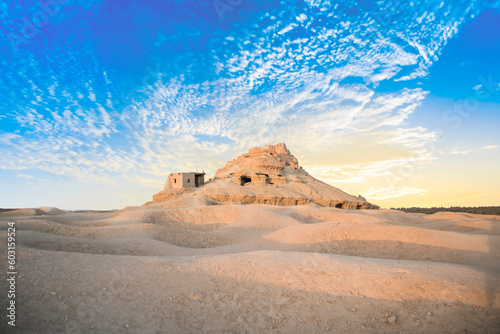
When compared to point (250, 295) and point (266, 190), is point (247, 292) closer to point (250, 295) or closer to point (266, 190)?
point (250, 295)

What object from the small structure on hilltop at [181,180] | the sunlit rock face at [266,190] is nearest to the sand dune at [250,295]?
the sunlit rock face at [266,190]

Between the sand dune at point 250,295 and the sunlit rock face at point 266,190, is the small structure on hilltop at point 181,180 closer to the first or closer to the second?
the sunlit rock face at point 266,190

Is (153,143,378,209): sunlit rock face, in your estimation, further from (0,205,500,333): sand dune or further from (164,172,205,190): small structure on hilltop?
(0,205,500,333): sand dune

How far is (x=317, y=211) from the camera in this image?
18.0 meters

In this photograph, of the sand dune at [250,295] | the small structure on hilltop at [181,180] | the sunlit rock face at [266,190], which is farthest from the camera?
the small structure on hilltop at [181,180]

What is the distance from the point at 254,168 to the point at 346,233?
1060 inches

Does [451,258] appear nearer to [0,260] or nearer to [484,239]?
[484,239]

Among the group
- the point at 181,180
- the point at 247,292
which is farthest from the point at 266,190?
the point at 247,292

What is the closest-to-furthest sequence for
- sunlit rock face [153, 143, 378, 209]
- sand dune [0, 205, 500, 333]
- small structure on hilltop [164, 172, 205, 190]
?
sand dune [0, 205, 500, 333] < sunlit rock face [153, 143, 378, 209] < small structure on hilltop [164, 172, 205, 190]

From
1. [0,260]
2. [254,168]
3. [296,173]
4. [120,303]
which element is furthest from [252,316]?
[296,173]

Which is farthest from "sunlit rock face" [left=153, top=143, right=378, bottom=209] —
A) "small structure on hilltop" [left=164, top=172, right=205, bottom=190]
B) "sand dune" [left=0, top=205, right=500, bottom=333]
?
"sand dune" [left=0, top=205, right=500, bottom=333]

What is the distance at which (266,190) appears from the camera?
31156mm

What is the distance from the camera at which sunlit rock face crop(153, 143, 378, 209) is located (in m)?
29.1

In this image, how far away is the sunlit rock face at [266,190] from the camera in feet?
95.5
